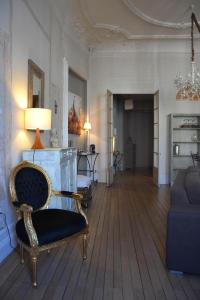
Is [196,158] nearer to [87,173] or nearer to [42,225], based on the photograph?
[87,173]

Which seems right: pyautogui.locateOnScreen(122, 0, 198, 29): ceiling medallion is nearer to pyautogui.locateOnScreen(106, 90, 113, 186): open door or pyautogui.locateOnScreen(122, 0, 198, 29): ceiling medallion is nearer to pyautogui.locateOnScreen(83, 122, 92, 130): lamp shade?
pyautogui.locateOnScreen(106, 90, 113, 186): open door

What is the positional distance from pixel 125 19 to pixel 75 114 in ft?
8.29

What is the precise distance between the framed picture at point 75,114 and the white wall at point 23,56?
122 centimetres

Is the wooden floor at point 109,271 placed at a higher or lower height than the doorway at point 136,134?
lower

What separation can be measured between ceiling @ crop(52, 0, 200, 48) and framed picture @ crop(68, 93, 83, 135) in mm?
1564

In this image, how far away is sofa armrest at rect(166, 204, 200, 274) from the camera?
2.52 m

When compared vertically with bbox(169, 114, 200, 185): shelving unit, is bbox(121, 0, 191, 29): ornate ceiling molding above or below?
above

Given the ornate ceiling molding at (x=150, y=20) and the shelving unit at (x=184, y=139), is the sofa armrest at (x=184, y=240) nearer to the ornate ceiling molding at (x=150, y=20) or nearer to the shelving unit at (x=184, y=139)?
the ornate ceiling molding at (x=150, y=20)

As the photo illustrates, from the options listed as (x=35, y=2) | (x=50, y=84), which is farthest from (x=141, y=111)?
(x=35, y=2)

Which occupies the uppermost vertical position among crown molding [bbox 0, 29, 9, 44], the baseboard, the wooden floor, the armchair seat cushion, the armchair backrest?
crown molding [bbox 0, 29, 9, 44]

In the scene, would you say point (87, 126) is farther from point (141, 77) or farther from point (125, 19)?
point (125, 19)

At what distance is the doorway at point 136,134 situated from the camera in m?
12.0

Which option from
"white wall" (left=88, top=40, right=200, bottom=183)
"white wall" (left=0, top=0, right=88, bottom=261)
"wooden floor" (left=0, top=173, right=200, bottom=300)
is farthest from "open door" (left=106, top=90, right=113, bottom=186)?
"wooden floor" (left=0, top=173, right=200, bottom=300)

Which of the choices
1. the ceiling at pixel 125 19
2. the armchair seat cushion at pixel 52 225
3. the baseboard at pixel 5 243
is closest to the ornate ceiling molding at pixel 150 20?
the ceiling at pixel 125 19
